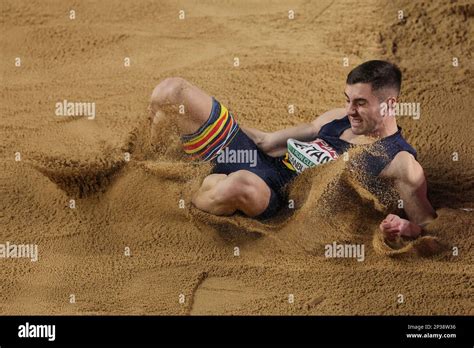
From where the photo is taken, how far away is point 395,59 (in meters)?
5.79

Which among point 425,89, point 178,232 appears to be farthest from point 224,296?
point 425,89

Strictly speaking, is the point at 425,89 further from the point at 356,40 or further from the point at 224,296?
the point at 224,296

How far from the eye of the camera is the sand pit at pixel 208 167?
4.41 m

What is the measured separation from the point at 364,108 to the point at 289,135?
1.49ft

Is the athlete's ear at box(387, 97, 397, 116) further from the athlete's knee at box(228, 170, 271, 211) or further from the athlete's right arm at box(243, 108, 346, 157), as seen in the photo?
the athlete's knee at box(228, 170, 271, 211)

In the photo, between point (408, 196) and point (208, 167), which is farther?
point (208, 167)

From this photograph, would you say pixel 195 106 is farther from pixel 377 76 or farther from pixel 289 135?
pixel 377 76

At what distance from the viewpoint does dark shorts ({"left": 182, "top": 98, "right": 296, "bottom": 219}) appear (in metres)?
4.74

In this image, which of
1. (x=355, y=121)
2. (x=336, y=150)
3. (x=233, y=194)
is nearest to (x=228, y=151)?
(x=233, y=194)

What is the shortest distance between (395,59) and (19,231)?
2.33m

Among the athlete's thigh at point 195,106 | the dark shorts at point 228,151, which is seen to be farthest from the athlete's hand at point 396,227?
the athlete's thigh at point 195,106

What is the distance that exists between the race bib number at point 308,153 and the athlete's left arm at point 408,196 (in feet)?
0.93

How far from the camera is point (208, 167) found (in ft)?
15.7

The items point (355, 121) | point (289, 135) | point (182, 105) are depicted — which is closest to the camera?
point (355, 121)
